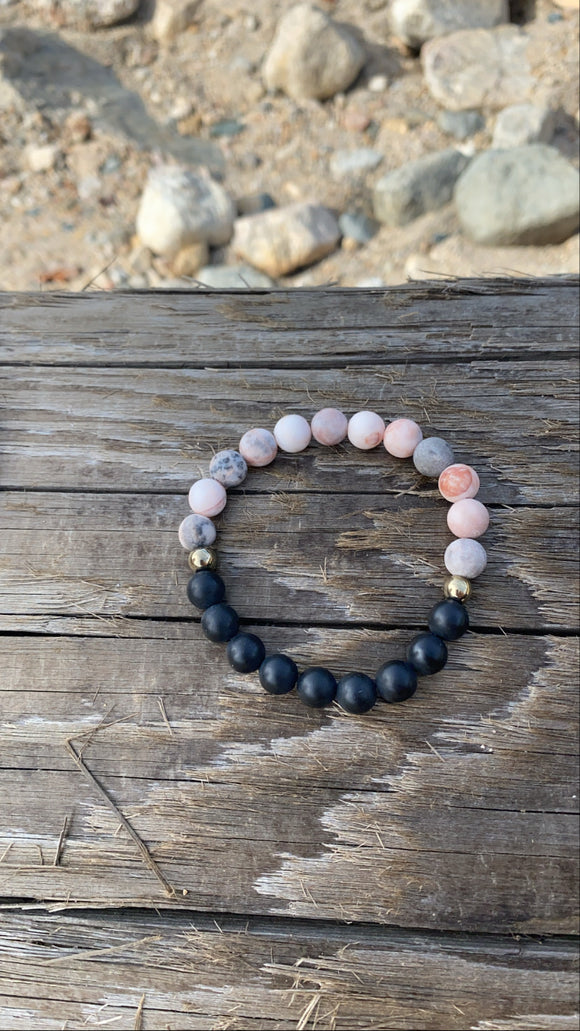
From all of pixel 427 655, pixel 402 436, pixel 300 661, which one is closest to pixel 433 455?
pixel 402 436

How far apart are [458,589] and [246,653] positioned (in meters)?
0.54

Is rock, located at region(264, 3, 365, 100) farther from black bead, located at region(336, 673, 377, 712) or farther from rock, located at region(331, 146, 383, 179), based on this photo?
black bead, located at region(336, 673, 377, 712)

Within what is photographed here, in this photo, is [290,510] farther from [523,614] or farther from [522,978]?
[522,978]

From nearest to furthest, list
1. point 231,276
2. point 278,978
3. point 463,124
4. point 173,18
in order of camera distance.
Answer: point 278,978 < point 231,276 < point 463,124 < point 173,18

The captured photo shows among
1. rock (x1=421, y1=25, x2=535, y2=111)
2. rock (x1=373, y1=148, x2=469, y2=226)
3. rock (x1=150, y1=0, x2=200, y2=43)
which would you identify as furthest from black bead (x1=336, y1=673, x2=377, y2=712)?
rock (x1=150, y1=0, x2=200, y2=43)

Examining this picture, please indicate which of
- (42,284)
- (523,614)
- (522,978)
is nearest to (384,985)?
(522,978)

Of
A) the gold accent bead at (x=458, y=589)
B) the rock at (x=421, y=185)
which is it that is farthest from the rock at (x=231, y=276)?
the gold accent bead at (x=458, y=589)

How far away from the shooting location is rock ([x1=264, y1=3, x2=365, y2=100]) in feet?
18.6

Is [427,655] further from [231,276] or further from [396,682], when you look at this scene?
[231,276]

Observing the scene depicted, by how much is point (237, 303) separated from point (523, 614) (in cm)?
127

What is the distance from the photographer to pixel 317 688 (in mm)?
1768

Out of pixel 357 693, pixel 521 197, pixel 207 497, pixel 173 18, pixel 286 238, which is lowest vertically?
pixel 357 693

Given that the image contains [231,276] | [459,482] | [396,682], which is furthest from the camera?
[231,276]

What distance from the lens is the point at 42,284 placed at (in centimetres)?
526
